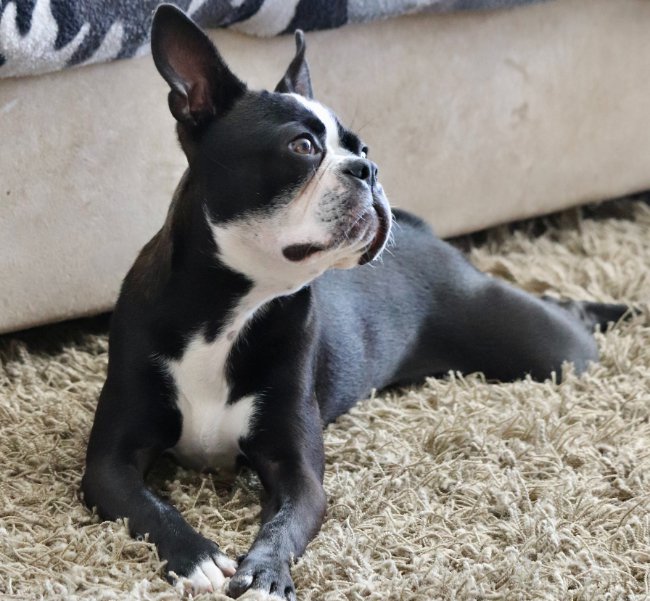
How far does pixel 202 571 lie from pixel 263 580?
9cm

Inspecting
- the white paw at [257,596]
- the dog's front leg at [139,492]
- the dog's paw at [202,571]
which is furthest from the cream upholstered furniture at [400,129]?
the white paw at [257,596]

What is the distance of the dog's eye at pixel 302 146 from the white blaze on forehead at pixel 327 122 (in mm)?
44

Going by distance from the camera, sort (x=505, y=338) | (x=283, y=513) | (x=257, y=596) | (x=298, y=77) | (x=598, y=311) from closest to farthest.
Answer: (x=257, y=596)
(x=283, y=513)
(x=298, y=77)
(x=505, y=338)
(x=598, y=311)

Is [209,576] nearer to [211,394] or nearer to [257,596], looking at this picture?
[257,596]

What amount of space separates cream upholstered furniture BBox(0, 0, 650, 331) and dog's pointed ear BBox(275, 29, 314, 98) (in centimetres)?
48

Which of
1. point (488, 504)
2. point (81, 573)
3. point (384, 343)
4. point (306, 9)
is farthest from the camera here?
point (306, 9)

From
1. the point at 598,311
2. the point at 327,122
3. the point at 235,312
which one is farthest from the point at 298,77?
the point at 598,311

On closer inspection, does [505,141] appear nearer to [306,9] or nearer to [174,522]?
[306,9]

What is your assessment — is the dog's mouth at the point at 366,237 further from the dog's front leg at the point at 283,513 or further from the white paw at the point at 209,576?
the white paw at the point at 209,576

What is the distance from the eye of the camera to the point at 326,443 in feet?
6.59

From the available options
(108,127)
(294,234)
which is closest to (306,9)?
(108,127)

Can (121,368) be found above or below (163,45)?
below

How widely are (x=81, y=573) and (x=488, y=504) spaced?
2.08 feet

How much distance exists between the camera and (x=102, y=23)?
2.17 metres
